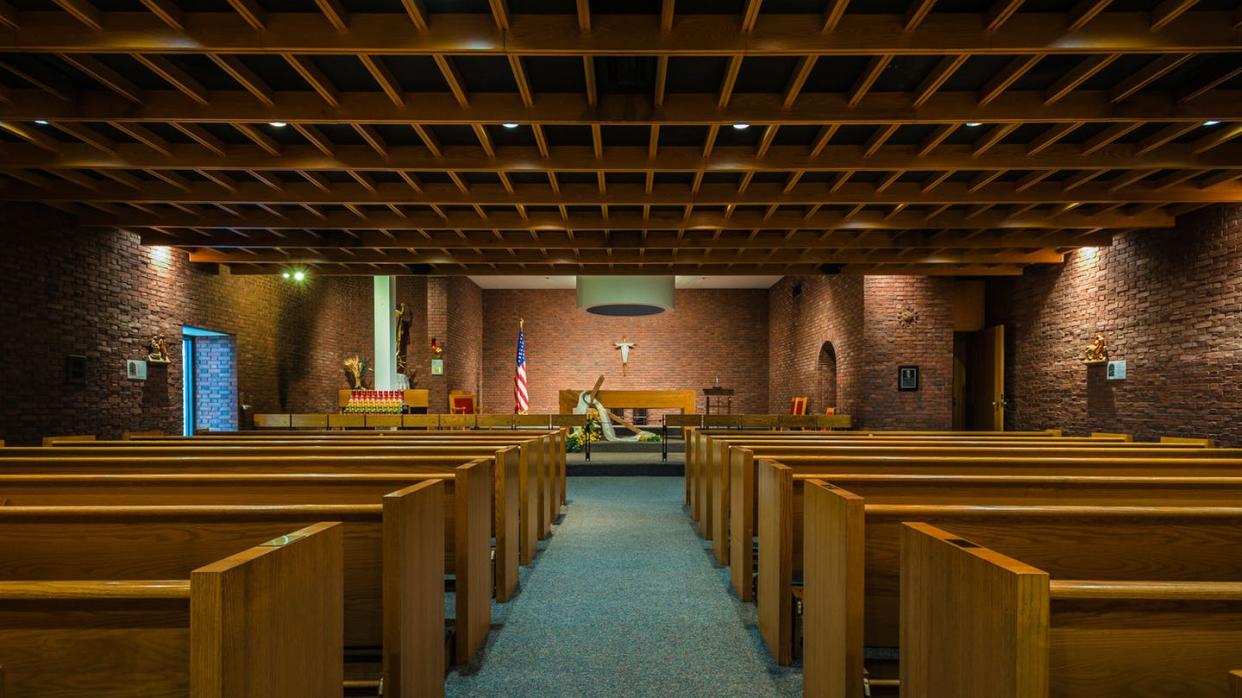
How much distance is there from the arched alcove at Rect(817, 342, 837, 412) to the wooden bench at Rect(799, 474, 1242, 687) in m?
9.18

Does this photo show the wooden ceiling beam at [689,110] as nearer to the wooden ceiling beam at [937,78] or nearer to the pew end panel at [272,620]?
the wooden ceiling beam at [937,78]

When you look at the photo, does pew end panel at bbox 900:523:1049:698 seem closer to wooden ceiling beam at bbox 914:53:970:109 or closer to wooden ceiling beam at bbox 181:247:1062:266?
wooden ceiling beam at bbox 914:53:970:109

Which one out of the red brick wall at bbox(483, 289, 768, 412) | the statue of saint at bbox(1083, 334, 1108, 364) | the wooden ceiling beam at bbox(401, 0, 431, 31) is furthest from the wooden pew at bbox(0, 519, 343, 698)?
the red brick wall at bbox(483, 289, 768, 412)

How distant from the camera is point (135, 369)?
23.0ft

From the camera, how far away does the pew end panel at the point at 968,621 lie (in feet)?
3.04

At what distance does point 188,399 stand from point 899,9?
30.8 ft

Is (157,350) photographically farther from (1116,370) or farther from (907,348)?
(1116,370)

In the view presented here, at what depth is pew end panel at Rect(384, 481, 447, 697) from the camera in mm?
1634

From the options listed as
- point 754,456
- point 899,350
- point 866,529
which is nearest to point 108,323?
point 754,456

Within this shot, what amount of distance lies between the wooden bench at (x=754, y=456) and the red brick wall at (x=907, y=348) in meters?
5.20

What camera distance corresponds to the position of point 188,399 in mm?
8625

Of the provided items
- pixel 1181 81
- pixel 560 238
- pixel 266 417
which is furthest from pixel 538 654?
pixel 266 417

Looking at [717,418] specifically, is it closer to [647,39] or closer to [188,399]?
[647,39]

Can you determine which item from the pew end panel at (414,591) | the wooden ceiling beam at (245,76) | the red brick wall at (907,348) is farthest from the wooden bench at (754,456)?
the red brick wall at (907,348)
